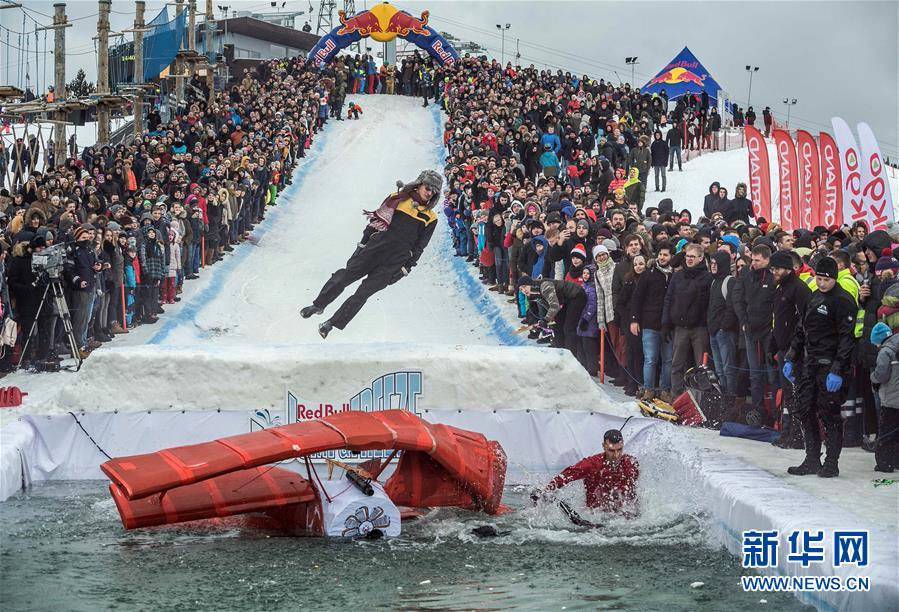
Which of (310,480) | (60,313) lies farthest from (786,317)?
(60,313)

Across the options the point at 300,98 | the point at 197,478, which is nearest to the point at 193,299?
the point at 197,478

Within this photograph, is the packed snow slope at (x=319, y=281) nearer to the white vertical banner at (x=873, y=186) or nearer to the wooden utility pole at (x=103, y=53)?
the wooden utility pole at (x=103, y=53)

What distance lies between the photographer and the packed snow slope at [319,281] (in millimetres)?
18875

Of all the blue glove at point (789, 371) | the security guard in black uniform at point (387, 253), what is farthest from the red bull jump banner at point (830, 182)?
the blue glove at point (789, 371)

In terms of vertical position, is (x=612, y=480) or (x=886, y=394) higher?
(x=886, y=394)

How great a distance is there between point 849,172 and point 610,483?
1053 cm

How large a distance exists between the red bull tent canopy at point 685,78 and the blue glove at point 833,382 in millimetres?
29904

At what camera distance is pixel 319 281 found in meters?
21.3

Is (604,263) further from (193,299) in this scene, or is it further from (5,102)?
(5,102)

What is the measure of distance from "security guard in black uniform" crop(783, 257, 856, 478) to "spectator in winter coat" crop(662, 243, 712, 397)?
3.20 metres

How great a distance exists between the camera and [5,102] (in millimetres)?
30250

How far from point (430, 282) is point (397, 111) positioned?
21.9 metres

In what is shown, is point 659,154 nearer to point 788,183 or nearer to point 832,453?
point 788,183

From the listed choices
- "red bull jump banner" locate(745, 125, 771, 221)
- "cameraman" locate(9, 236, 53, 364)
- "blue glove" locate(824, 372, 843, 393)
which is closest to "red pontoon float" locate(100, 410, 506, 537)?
"blue glove" locate(824, 372, 843, 393)
